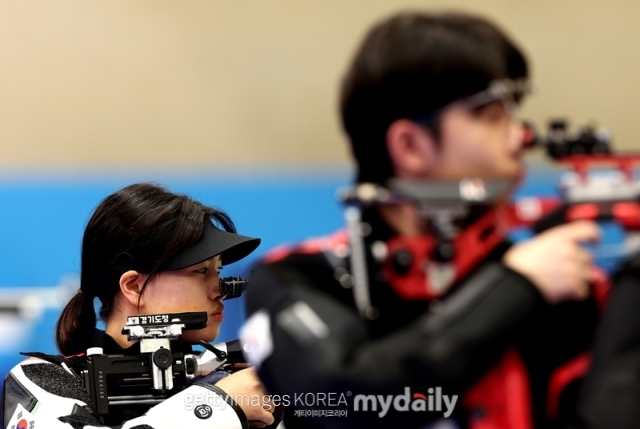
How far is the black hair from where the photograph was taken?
4.20 feet

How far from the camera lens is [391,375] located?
0.90 meters

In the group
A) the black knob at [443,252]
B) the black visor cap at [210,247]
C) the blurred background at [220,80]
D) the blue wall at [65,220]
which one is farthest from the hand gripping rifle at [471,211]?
the blurred background at [220,80]

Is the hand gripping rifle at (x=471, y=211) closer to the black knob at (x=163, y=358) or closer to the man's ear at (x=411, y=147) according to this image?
the man's ear at (x=411, y=147)

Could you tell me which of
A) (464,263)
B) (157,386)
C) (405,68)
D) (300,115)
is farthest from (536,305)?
(300,115)

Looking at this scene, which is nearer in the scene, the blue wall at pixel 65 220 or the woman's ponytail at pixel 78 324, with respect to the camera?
the woman's ponytail at pixel 78 324

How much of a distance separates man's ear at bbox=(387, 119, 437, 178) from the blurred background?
4.22ft

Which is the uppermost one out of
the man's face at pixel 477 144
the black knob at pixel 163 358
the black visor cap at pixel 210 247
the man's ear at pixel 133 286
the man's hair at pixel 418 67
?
the man's hair at pixel 418 67

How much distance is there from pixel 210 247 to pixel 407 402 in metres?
0.44

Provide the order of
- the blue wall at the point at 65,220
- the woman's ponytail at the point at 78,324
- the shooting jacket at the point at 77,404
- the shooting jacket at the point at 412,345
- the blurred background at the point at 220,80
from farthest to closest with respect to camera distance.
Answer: the blurred background at the point at 220,80 < the blue wall at the point at 65,220 < the woman's ponytail at the point at 78,324 < the shooting jacket at the point at 77,404 < the shooting jacket at the point at 412,345

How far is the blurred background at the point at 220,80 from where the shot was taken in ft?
7.95

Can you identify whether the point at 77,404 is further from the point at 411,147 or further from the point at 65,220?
the point at 65,220

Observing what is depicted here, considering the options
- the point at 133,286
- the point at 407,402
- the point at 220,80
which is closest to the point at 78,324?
the point at 133,286

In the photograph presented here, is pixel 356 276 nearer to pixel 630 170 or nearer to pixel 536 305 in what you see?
pixel 536 305

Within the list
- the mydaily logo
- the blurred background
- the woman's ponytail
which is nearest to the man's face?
the mydaily logo
